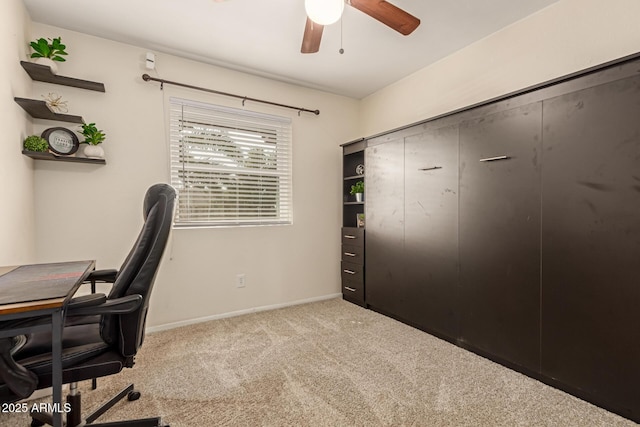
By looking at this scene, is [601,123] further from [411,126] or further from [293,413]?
[293,413]

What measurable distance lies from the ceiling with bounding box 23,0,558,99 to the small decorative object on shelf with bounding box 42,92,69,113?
557 mm

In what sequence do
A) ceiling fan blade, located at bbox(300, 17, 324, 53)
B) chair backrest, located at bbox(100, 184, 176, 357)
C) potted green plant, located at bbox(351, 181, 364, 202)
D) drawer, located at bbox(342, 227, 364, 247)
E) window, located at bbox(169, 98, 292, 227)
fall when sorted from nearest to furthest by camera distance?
1. chair backrest, located at bbox(100, 184, 176, 357)
2. ceiling fan blade, located at bbox(300, 17, 324, 53)
3. window, located at bbox(169, 98, 292, 227)
4. drawer, located at bbox(342, 227, 364, 247)
5. potted green plant, located at bbox(351, 181, 364, 202)

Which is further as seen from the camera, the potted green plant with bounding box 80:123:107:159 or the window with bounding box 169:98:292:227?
the window with bounding box 169:98:292:227

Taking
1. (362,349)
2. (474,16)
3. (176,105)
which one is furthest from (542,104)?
(176,105)

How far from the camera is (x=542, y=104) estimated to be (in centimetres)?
188

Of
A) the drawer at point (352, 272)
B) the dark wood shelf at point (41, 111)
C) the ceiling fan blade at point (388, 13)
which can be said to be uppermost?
the ceiling fan blade at point (388, 13)

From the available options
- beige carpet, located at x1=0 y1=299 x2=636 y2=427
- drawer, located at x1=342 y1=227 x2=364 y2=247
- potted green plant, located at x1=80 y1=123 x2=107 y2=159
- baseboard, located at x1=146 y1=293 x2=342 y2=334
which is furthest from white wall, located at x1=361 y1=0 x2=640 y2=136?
potted green plant, located at x1=80 y1=123 x2=107 y2=159

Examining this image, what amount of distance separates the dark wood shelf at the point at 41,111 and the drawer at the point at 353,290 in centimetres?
298

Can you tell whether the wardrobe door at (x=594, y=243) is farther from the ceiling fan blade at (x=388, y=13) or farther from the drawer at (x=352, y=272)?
the drawer at (x=352, y=272)

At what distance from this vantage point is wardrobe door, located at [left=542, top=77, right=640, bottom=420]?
5.07 ft

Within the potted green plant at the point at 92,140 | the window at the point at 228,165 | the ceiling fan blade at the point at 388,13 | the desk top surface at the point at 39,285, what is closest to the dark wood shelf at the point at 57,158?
the potted green plant at the point at 92,140

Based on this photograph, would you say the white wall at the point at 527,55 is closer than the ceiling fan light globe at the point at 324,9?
No

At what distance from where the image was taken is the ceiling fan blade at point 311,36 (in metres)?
1.85

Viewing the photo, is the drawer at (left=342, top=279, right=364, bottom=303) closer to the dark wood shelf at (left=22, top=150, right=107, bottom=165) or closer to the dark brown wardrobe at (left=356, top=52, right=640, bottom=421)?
→ the dark brown wardrobe at (left=356, top=52, right=640, bottom=421)
